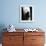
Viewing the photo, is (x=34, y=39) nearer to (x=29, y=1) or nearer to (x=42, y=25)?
(x=42, y=25)

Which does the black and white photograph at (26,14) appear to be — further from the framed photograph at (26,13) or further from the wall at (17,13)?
the wall at (17,13)

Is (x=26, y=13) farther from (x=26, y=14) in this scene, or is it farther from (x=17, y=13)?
(x=17, y=13)

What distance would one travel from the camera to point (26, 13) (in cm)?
426

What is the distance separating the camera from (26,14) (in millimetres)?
4266

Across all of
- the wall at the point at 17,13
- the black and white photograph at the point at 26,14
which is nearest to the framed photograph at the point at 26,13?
the black and white photograph at the point at 26,14

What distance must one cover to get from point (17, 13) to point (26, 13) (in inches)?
12.1

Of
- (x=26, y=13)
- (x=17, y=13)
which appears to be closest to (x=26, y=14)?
(x=26, y=13)

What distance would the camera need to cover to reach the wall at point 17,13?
425 cm

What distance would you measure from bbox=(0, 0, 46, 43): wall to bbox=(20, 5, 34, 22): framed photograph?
10 cm

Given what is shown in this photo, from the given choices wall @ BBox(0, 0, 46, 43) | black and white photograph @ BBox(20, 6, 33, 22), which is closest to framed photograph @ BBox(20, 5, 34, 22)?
black and white photograph @ BBox(20, 6, 33, 22)

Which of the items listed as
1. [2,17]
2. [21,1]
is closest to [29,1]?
[21,1]

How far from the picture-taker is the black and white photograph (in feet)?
13.9

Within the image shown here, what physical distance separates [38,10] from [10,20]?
3.36 feet

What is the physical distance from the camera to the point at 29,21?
4266 mm
